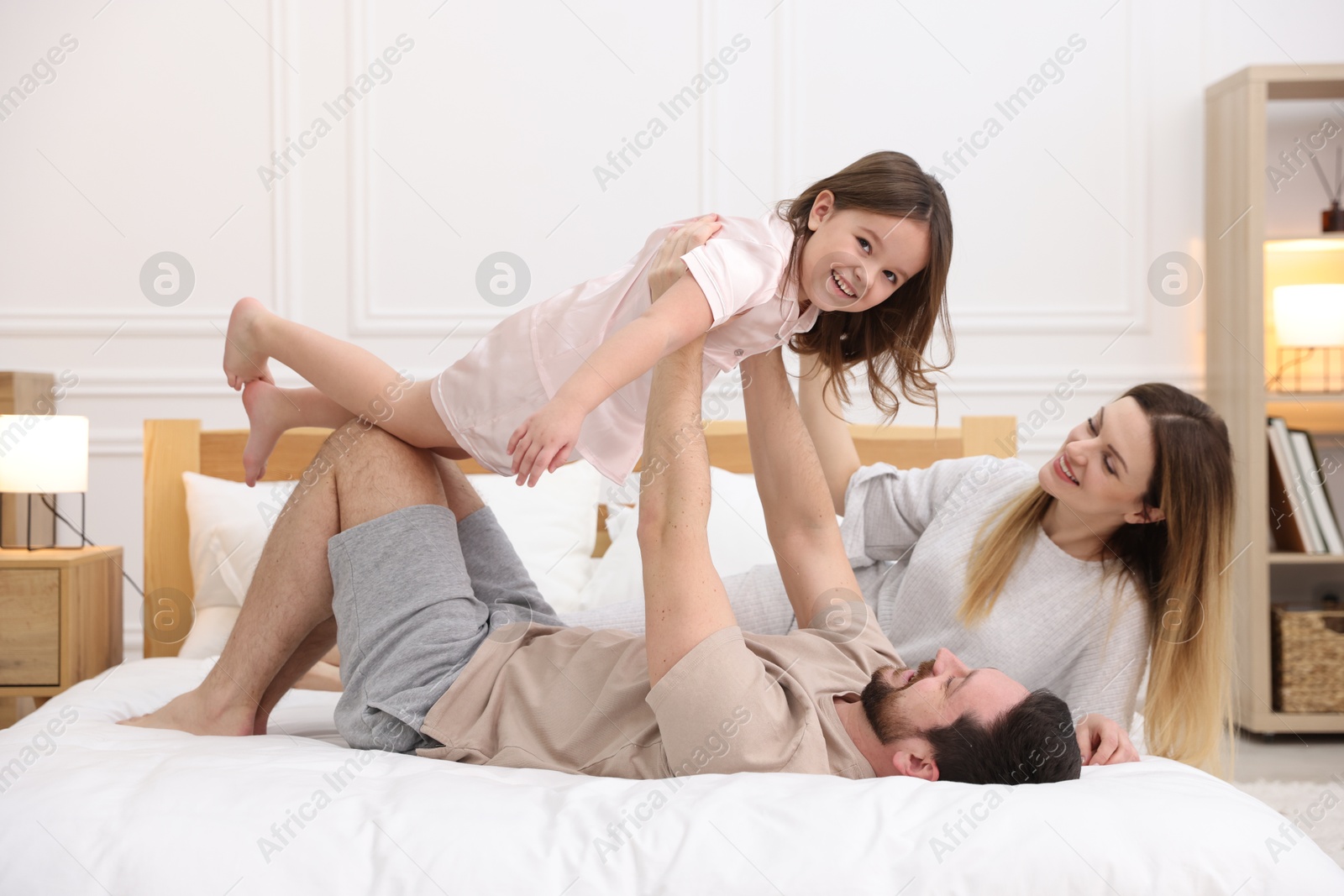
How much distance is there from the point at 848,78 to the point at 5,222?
7.20 feet

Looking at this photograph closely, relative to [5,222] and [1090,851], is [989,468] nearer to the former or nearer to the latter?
[1090,851]

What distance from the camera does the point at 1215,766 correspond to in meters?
1.55

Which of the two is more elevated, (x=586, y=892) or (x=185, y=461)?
(x=185, y=461)

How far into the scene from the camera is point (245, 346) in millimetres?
1587

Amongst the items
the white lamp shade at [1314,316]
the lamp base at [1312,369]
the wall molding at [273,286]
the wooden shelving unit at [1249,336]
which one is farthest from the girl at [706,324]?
the lamp base at [1312,369]

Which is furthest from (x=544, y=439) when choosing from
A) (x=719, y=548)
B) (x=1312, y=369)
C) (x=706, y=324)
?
(x=1312, y=369)

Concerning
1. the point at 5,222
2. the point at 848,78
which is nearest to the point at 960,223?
the point at 848,78

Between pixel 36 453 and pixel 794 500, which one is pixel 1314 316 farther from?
pixel 36 453

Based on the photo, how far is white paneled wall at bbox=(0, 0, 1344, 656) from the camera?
2.63 metres

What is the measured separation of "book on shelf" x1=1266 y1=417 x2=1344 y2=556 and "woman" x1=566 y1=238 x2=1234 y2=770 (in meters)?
1.37

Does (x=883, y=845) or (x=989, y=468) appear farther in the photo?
(x=989, y=468)

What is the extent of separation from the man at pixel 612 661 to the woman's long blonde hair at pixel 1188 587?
451 millimetres

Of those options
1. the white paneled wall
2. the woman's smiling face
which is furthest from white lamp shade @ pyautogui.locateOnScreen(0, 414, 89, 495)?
the woman's smiling face

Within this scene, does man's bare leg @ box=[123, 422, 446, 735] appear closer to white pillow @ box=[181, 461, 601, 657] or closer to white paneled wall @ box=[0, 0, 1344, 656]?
white pillow @ box=[181, 461, 601, 657]
